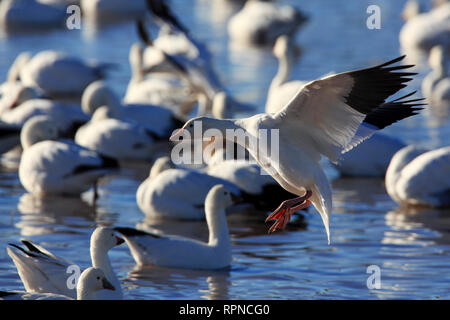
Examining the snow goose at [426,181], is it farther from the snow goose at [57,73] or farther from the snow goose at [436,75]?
the snow goose at [57,73]

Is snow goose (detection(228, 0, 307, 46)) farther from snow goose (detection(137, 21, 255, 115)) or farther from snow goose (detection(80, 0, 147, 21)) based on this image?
snow goose (detection(137, 21, 255, 115))

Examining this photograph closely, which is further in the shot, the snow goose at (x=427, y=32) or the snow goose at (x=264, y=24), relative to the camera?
the snow goose at (x=264, y=24)

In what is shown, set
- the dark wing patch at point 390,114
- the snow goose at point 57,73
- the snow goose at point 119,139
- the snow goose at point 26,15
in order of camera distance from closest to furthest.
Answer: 1. the dark wing patch at point 390,114
2. the snow goose at point 119,139
3. the snow goose at point 57,73
4. the snow goose at point 26,15

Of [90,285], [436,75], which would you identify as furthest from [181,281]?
[436,75]

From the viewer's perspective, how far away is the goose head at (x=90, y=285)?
22.3 ft

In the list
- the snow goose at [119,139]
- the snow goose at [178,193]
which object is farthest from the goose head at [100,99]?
the snow goose at [178,193]

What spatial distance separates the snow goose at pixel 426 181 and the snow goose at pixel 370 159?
4.56 ft

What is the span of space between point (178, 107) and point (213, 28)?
878 cm

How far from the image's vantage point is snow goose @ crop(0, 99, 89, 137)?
1370 centimetres

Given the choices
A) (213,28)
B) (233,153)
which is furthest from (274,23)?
(233,153)

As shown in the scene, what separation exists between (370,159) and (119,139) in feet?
10.2

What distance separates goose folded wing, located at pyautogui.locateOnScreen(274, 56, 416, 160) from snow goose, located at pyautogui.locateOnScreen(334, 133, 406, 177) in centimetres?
499

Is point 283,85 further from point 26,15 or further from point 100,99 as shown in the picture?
point 26,15

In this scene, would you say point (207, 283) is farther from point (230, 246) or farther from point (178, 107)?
point (178, 107)
